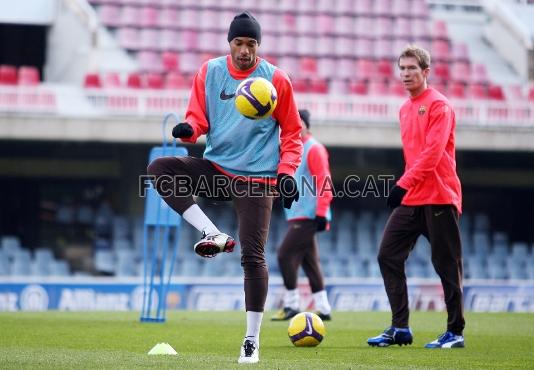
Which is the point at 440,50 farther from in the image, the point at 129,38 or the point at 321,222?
the point at 321,222

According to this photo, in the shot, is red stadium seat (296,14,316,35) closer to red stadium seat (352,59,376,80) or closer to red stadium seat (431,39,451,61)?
red stadium seat (352,59,376,80)

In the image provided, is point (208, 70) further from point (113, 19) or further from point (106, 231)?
point (113, 19)

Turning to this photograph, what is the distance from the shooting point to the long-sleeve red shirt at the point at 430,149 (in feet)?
28.6

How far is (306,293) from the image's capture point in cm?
1866

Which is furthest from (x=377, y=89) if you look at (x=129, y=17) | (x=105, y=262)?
(x=105, y=262)

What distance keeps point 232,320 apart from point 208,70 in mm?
6127

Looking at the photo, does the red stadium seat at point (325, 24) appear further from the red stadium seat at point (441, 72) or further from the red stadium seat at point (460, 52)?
the red stadium seat at point (460, 52)

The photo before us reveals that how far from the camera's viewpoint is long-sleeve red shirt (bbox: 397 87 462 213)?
28.6ft

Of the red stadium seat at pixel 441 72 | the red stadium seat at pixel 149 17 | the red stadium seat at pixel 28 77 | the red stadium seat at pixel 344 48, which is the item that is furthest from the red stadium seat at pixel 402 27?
the red stadium seat at pixel 28 77

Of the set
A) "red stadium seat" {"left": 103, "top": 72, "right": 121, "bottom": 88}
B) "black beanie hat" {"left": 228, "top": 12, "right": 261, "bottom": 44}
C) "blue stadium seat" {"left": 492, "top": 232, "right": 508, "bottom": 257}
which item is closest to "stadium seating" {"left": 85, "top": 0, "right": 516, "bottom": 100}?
"red stadium seat" {"left": 103, "top": 72, "right": 121, "bottom": 88}

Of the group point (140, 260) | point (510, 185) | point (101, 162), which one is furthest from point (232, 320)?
point (510, 185)

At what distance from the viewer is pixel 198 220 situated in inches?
287

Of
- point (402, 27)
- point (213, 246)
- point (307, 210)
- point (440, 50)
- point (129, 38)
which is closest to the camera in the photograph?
point (213, 246)

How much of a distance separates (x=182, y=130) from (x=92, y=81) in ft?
53.9
